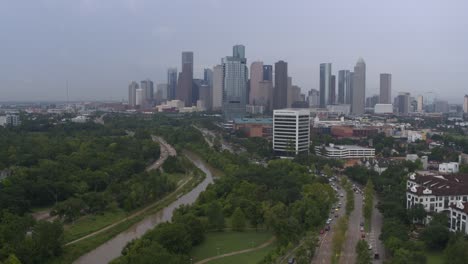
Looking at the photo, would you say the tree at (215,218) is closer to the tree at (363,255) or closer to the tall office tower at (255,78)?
the tree at (363,255)

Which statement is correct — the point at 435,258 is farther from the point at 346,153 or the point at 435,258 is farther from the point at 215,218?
the point at 346,153

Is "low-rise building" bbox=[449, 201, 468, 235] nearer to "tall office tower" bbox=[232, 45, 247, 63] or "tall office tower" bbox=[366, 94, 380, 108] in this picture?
"tall office tower" bbox=[232, 45, 247, 63]

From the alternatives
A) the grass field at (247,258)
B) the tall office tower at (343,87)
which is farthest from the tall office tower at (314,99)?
the grass field at (247,258)

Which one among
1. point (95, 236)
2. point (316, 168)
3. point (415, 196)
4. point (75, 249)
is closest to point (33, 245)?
point (75, 249)

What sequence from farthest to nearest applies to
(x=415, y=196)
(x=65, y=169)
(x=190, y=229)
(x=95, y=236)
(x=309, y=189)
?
(x=65, y=169) < (x=309, y=189) < (x=415, y=196) < (x=95, y=236) < (x=190, y=229)

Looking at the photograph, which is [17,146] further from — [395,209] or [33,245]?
[395,209]

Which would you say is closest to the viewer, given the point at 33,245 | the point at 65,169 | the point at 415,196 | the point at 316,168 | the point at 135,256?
the point at 135,256

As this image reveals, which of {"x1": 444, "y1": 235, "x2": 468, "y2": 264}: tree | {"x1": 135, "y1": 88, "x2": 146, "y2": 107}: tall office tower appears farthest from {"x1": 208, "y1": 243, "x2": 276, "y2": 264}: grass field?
{"x1": 135, "y1": 88, "x2": 146, "y2": 107}: tall office tower
